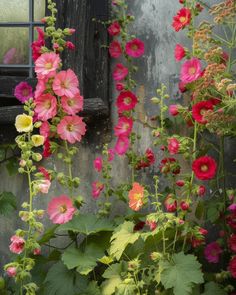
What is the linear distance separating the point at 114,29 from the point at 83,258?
1.15m

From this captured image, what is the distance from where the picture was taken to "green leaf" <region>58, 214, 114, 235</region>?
3.33 metres

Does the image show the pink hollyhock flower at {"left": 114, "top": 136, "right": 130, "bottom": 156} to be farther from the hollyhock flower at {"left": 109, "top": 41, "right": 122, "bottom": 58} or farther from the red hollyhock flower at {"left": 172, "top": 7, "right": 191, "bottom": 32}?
the red hollyhock flower at {"left": 172, "top": 7, "right": 191, "bottom": 32}

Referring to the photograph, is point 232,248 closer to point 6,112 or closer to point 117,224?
point 117,224

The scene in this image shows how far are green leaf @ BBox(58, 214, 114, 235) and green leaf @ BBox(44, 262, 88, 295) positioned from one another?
18 centimetres

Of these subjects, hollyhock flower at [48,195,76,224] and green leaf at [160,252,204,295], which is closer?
green leaf at [160,252,204,295]

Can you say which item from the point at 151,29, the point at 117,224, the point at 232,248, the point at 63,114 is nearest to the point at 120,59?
the point at 151,29

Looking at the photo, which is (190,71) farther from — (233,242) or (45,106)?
(233,242)

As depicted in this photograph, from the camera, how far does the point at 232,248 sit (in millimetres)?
3283

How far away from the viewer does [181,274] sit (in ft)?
9.68

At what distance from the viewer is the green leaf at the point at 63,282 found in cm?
327

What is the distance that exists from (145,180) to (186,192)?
0.54 metres

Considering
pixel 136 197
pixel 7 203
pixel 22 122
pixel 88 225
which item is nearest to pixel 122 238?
pixel 136 197

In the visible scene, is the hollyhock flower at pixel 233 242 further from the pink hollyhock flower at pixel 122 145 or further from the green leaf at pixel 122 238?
the pink hollyhock flower at pixel 122 145

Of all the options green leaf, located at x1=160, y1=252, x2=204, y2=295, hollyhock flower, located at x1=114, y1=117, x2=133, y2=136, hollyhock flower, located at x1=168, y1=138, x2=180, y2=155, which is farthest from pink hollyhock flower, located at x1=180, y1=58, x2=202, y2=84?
green leaf, located at x1=160, y1=252, x2=204, y2=295
